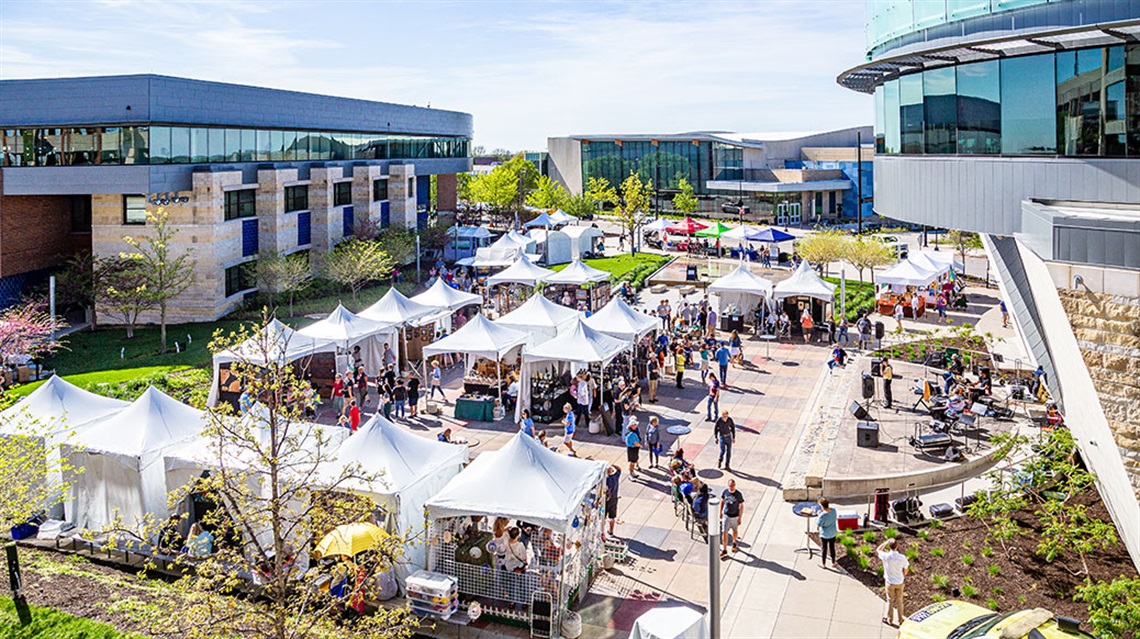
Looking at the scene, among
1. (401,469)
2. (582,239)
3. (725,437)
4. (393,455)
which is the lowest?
(725,437)

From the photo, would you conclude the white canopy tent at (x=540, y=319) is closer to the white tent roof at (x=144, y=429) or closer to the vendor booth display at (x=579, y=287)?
the vendor booth display at (x=579, y=287)

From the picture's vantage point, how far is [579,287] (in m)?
40.5

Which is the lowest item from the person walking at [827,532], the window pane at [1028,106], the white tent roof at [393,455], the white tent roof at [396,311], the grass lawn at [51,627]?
the grass lawn at [51,627]

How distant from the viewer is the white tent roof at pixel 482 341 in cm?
2542

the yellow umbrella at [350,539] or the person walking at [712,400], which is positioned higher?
the person walking at [712,400]

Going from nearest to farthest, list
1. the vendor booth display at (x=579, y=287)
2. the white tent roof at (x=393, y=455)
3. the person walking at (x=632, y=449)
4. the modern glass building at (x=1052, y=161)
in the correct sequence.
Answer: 1. the modern glass building at (x=1052, y=161)
2. the white tent roof at (x=393, y=455)
3. the person walking at (x=632, y=449)
4. the vendor booth display at (x=579, y=287)

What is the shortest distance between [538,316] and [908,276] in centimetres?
1769

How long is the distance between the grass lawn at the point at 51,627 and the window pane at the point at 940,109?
54.2 feet

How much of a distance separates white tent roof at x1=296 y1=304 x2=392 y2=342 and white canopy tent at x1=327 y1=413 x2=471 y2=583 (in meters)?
10.4

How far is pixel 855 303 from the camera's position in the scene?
38750 mm

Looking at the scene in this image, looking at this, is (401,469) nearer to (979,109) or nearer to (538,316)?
(979,109)

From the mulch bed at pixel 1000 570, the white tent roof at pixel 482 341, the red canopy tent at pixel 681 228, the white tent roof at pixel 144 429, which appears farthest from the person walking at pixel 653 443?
the red canopy tent at pixel 681 228

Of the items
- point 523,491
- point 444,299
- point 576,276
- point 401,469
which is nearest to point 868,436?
point 523,491

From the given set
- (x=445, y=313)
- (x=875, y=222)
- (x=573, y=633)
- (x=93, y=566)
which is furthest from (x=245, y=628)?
(x=875, y=222)
